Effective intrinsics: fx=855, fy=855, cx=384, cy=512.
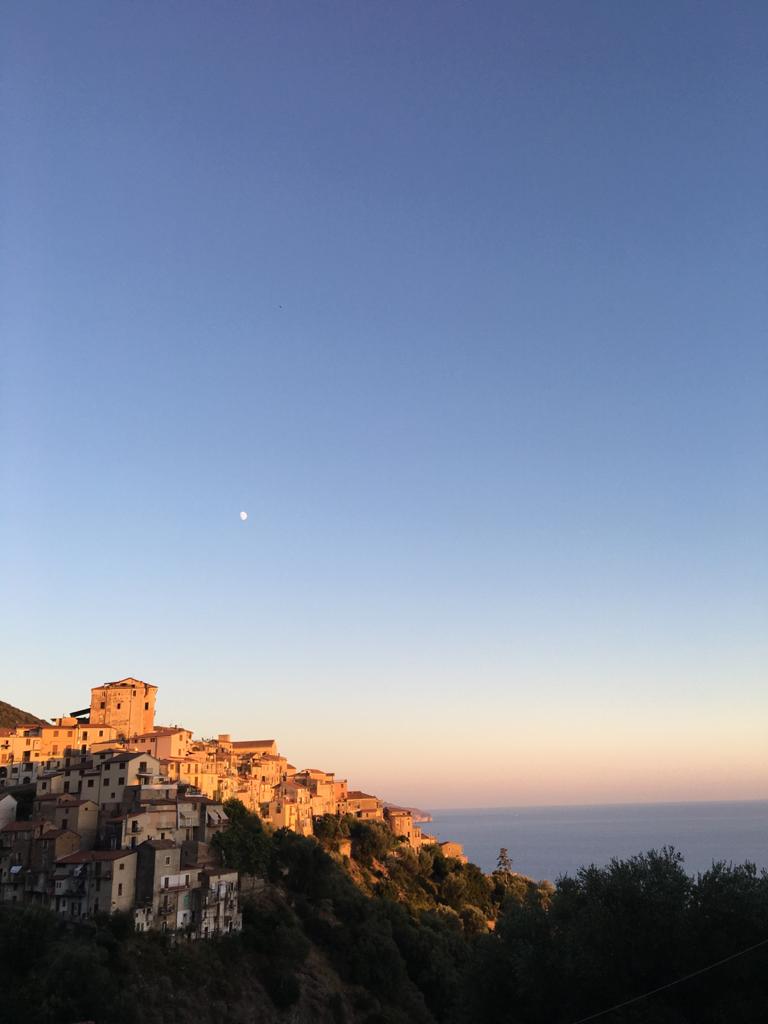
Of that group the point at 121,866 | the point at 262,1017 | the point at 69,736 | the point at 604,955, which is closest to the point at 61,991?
the point at 121,866

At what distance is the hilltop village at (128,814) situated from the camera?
46.1 metres

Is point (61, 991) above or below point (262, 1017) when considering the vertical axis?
above

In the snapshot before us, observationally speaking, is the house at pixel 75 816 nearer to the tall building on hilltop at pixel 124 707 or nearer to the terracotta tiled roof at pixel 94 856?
the terracotta tiled roof at pixel 94 856

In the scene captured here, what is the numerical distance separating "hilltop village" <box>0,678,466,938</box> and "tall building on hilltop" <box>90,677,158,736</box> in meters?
0.09

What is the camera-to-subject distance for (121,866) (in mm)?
45750

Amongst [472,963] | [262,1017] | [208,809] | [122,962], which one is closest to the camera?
[472,963]

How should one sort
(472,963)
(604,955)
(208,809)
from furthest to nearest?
(208,809) < (472,963) < (604,955)

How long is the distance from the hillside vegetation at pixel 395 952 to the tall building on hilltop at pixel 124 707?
61.9 ft

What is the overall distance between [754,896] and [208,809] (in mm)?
37901

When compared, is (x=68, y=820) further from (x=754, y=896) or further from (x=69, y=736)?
(x=754, y=896)

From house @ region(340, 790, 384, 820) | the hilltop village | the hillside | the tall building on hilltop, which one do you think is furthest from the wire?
the hillside

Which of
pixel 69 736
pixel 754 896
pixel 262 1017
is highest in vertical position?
pixel 69 736

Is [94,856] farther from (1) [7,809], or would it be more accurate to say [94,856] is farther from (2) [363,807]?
(2) [363,807]

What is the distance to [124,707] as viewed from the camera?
78438mm
